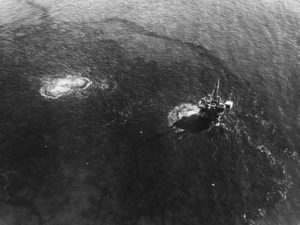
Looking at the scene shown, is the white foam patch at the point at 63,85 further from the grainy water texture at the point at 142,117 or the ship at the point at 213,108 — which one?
the ship at the point at 213,108

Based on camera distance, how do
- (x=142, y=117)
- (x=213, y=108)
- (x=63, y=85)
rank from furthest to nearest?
(x=63, y=85) < (x=142, y=117) < (x=213, y=108)

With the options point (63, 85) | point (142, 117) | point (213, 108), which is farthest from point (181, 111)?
point (63, 85)

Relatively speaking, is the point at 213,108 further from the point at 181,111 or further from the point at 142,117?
the point at 142,117

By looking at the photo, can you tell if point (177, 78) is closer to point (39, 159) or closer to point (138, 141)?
point (138, 141)

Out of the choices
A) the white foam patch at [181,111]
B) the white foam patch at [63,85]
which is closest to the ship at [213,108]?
the white foam patch at [181,111]

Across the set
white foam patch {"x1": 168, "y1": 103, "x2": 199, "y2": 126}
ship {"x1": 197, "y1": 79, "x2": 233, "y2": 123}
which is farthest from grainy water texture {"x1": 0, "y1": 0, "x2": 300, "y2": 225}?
ship {"x1": 197, "y1": 79, "x2": 233, "y2": 123}

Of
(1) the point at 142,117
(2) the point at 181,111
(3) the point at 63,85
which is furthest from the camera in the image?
(3) the point at 63,85

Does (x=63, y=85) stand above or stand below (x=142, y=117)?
Answer: below

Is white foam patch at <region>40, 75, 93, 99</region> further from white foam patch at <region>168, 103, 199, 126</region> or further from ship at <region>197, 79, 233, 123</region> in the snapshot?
ship at <region>197, 79, 233, 123</region>
